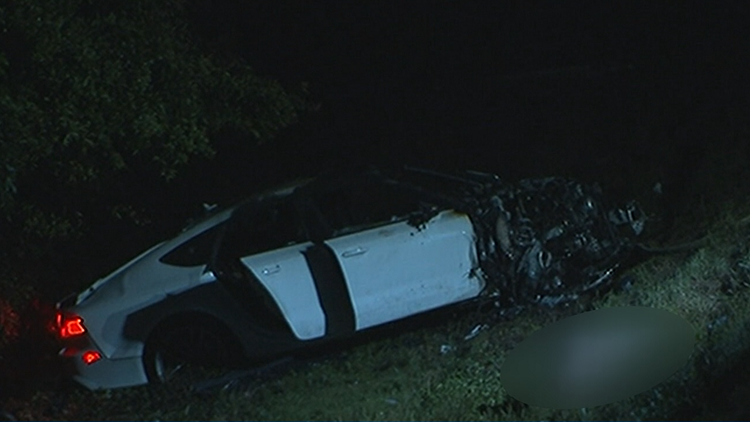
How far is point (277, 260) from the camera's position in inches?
353

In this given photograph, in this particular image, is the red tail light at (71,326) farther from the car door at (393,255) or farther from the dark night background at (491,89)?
the dark night background at (491,89)

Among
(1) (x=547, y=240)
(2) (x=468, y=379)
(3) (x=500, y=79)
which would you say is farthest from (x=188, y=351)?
(3) (x=500, y=79)

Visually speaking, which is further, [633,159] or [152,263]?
[633,159]

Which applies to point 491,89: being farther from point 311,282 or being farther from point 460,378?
point 460,378

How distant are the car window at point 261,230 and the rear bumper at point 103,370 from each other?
3.58 feet

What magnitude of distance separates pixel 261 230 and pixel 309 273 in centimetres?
54

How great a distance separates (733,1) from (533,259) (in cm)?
671

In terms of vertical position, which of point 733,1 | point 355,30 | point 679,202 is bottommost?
point 679,202

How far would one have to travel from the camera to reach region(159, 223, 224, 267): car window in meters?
9.16

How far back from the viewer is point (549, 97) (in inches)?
571

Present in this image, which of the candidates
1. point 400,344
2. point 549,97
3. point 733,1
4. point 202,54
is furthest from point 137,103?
point 733,1

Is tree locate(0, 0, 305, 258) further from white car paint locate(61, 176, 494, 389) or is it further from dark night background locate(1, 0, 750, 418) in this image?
dark night background locate(1, 0, 750, 418)

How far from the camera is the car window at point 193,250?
9.16 metres

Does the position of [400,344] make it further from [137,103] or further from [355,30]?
[355,30]
